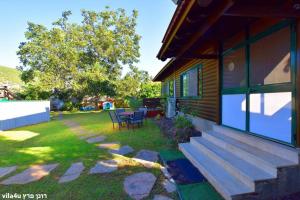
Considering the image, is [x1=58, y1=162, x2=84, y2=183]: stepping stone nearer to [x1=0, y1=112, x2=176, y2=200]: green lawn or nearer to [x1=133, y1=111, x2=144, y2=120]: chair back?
[x1=0, y1=112, x2=176, y2=200]: green lawn

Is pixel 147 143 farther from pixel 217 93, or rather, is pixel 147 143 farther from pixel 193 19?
pixel 193 19

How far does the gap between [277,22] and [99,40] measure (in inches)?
808

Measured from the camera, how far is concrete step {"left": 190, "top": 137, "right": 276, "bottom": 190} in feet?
8.00

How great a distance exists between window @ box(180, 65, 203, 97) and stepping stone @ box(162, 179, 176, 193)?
4.01 meters

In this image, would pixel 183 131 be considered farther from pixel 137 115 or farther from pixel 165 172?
pixel 137 115

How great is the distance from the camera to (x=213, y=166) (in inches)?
129

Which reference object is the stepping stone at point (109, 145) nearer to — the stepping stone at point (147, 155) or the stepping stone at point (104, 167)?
the stepping stone at point (147, 155)

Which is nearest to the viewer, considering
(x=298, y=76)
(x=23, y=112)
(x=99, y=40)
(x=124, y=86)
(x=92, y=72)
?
(x=298, y=76)

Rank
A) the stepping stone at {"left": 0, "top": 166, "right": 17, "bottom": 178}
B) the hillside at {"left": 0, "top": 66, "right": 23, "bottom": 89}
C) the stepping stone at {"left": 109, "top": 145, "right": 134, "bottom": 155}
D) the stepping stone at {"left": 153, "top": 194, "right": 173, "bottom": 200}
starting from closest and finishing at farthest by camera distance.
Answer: the stepping stone at {"left": 153, "top": 194, "right": 173, "bottom": 200} → the stepping stone at {"left": 0, "top": 166, "right": 17, "bottom": 178} → the stepping stone at {"left": 109, "top": 145, "right": 134, "bottom": 155} → the hillside at {"left": 0, "top": 66, "right": 23, "bottom": 89}

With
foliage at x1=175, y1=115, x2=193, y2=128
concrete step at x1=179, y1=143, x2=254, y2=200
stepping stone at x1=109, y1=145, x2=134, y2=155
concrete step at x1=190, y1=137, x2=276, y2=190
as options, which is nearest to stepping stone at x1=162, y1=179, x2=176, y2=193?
concrete step at x1=179, y1=143, x2=254, y2=200

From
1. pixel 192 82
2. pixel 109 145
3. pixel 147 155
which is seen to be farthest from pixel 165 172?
pixel 192 82

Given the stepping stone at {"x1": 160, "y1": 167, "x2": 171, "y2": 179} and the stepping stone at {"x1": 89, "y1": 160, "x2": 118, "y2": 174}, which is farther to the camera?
the stepping stone at {"x1": 89, "y1": 160, "x2": 118, "y2": 174}

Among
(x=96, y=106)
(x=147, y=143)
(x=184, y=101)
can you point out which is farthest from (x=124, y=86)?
(x=147, y=143)

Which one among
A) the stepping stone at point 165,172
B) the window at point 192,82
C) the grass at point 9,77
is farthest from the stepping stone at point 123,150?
the grass at point 9,77
